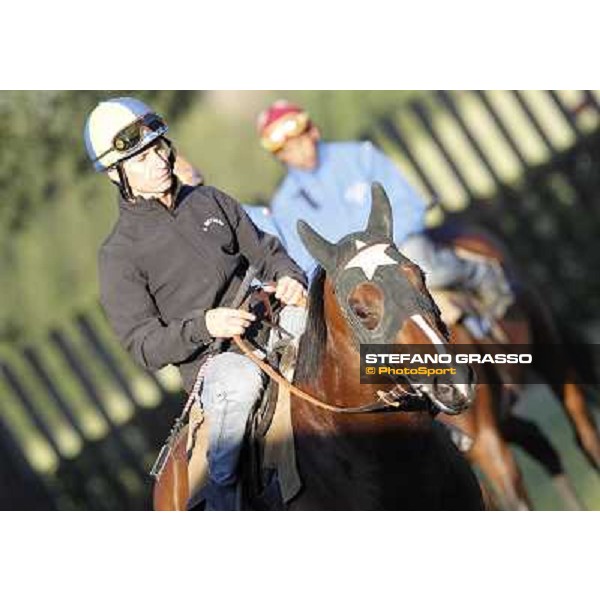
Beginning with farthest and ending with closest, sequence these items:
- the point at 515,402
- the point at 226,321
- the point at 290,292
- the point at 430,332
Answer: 1. the point at 515,402
2. the point at 290,292
3. the point at 226,321
4. the point at 430,332

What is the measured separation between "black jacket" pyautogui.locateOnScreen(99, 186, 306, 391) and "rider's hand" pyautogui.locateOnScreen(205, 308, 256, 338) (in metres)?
0.16

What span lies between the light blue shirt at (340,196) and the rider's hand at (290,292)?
60 cm

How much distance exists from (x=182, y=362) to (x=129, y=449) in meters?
1.88

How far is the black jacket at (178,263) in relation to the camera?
162 inches

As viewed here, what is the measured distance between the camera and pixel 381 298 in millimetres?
3654

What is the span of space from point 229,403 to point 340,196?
1.18 m

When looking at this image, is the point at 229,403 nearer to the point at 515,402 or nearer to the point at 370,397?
the point at 370,397

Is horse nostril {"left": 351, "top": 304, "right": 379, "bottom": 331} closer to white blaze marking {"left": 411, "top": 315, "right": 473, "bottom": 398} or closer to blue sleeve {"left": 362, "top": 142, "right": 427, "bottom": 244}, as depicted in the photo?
white blaze marking {"left": 411, "top": 315, "right": 473, "bottom": 398}

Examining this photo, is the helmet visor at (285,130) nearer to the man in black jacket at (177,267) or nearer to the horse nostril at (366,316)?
the man in black jacket at (177,267)

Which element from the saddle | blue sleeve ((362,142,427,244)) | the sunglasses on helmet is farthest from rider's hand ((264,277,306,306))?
blue sleeve ((362,142,427,244))

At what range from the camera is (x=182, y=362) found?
13.8 ft

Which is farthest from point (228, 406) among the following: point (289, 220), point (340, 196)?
point (340, 196)
